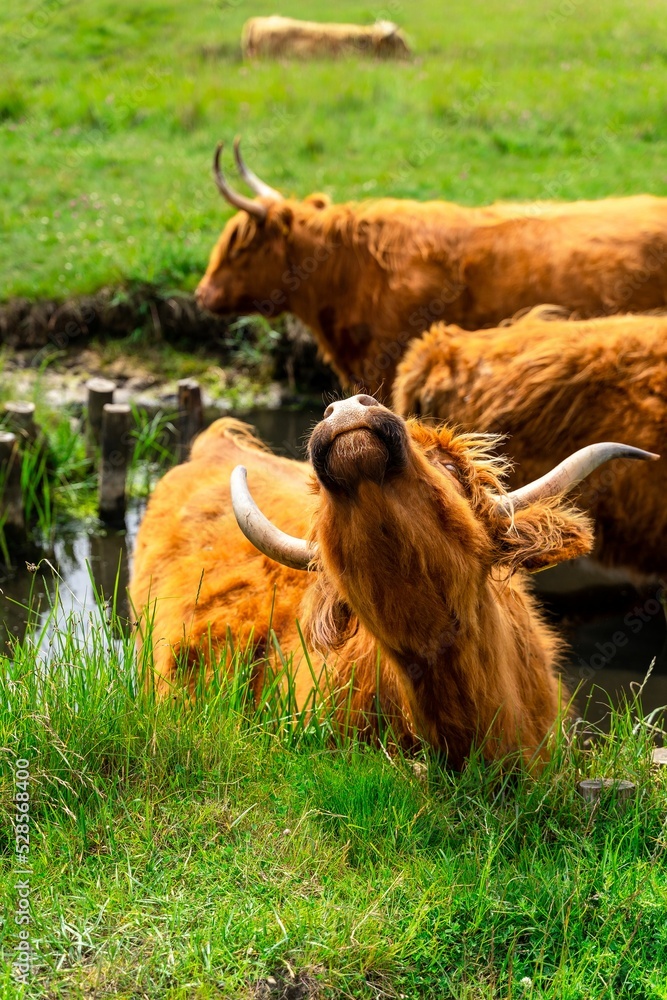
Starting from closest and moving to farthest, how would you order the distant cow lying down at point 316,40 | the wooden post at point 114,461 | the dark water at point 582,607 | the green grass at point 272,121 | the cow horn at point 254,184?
the dark water at point 582,607, the wooden post at point 114,461, the cow horn at point 254,184, the green grass at point 272,121, the distant cow lying down at point 316,40

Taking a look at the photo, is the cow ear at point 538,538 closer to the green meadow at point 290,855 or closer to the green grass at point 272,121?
the green meadow at point 290,855

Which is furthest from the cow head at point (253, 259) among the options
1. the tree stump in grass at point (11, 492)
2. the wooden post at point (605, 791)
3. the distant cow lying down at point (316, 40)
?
the distant cow lying down at point (316, 40)

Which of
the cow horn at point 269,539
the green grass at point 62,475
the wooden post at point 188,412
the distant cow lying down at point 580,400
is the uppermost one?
the cow horn at point 269,539

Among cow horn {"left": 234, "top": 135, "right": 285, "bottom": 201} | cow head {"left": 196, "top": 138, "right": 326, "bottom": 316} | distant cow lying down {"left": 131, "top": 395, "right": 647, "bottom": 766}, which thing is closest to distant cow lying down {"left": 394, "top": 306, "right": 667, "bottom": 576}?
distant cow lying down {"left": 131, "top": 395, "right": 647, "bottom": 766}

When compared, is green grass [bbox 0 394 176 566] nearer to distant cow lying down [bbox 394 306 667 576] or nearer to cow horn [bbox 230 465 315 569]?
distant cow lying down [bbox 394 306 667 576]

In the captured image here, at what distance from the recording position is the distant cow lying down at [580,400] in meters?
5.46

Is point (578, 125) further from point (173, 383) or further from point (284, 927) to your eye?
point (284, 927)

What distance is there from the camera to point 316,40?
17.8m

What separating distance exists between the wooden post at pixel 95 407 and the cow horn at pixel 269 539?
457cm

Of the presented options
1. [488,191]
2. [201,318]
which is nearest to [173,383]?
[201,318]

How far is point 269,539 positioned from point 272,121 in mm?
11650

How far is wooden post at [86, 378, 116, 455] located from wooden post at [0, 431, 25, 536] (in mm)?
872

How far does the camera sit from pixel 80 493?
7.68 meters

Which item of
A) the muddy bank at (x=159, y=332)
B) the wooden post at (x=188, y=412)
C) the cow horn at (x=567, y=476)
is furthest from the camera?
the muddy bank at (x=159, y=332)
